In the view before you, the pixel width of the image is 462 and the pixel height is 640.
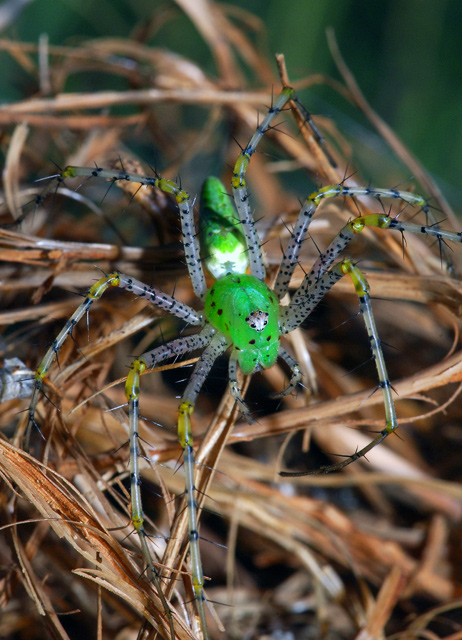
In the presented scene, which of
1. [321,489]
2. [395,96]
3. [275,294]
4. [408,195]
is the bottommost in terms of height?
[321,489]

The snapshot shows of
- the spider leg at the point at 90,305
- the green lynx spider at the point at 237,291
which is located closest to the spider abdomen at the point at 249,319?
the green lynx spider at the point at 237,291

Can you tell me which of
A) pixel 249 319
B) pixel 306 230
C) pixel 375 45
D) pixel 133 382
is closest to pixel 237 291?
pixel 249 319

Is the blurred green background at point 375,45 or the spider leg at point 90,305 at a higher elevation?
the blurred green background at point 375,45

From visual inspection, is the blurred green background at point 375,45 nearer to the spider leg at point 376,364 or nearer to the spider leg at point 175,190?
the spider leg at point 175,190

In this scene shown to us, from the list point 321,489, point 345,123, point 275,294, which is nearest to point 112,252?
point 275,294

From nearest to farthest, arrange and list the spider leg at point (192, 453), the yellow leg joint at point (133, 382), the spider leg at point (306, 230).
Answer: the spider leg at point (192, 453)
the yellow leg joint at point (133, 382)
the spider leg at point (306, 230)

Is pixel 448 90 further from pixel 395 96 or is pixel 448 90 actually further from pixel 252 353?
pixel 252 353

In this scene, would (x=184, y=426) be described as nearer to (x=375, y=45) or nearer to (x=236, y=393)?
(x=236, y=393)
